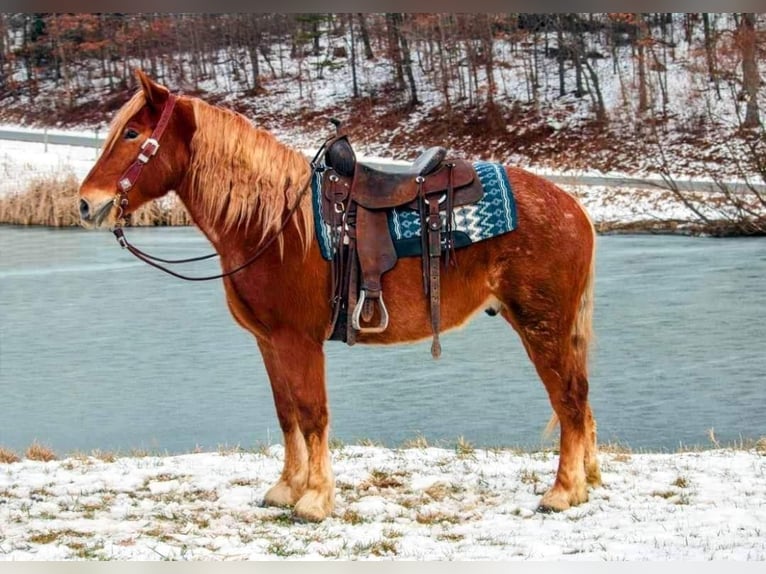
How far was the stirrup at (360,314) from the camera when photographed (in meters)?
4.49

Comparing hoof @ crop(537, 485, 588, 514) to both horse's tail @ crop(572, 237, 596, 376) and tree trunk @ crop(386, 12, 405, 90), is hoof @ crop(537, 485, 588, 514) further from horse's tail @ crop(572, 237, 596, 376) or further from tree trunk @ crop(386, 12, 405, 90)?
tree trunk @ crop(386, 12, 405, 90)

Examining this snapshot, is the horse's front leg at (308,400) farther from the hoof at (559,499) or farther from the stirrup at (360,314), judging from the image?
the hoof at (559,499)

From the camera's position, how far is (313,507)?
4.51 meters

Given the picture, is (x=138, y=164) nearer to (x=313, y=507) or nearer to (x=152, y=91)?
(x=152, y=91)

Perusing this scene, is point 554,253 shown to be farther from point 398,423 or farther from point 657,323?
point 657,323

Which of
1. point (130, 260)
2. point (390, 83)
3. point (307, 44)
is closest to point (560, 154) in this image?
point (390, 83)

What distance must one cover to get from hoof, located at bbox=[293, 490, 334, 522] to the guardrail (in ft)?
30.9

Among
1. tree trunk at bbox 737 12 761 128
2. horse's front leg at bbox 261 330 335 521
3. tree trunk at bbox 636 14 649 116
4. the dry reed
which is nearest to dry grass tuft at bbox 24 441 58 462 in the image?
horse's front leg at bbox 261 330 335 521

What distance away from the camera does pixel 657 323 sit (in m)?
10.2

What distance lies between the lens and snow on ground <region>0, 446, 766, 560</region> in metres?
4.15

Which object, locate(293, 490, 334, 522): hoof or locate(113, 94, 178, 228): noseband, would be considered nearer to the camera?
locate(113, 94, 178, 228): noseband

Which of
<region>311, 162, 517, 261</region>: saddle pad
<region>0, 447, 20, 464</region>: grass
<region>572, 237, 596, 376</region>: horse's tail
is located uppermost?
<region>311, 162, 517, 261</region>: saddle pad

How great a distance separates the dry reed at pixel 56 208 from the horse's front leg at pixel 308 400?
8496 millimetres

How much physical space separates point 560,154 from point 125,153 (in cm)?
1177
